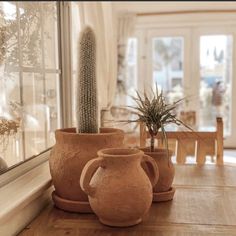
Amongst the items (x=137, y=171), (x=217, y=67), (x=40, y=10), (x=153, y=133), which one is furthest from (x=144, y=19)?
(x=137, y=171)

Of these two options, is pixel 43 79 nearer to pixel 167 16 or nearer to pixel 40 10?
pixel 40 10

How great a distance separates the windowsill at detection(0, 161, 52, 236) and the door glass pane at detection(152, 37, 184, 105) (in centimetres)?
412

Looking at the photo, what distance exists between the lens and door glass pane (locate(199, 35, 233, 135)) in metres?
5.14

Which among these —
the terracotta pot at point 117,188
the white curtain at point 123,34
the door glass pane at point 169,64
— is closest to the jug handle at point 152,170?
the terracotta pot at point 117,188

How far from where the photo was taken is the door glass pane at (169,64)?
524 centimetres

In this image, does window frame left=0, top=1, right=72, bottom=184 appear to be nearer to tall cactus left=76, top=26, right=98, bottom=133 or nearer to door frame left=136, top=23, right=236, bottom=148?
tall cactus left=76, top=26, right=98, bottom=133

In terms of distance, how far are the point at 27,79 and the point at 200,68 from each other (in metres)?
4.15

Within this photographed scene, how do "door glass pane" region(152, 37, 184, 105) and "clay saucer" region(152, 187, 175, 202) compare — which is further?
"door glass pane" region(152, 37, 184, 105)

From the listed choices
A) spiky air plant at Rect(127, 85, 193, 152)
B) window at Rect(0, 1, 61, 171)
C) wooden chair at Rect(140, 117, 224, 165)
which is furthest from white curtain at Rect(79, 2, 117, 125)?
spiky air plant at Rect(127, 85, 193, 152)

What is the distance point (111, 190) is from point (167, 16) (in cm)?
452

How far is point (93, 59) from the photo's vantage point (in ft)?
4.04

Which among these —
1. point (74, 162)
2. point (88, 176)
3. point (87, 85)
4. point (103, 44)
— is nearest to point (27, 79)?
point (87, 85)

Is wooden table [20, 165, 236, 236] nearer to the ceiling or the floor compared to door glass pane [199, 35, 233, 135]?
nearer to the floor

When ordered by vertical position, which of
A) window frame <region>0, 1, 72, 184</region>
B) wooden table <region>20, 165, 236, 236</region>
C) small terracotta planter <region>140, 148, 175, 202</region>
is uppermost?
window frame <region>0, 1, 72, 184</region>
